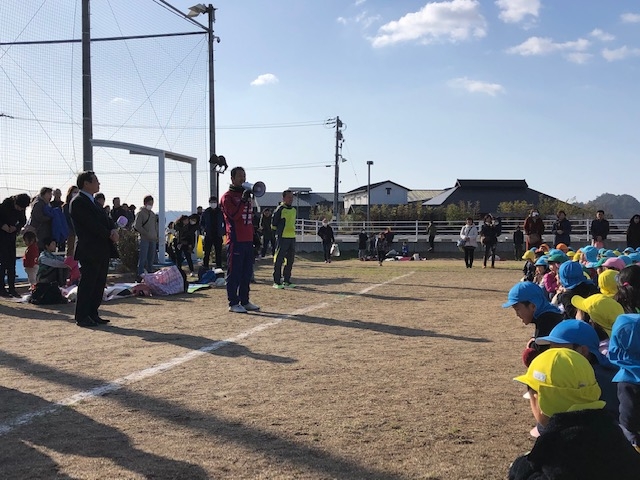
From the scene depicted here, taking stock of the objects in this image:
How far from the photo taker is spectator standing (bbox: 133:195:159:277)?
41.9ft

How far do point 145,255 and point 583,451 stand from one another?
A: 39.1ft

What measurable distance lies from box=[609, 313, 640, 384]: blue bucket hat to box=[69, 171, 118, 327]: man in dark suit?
6.00 meters

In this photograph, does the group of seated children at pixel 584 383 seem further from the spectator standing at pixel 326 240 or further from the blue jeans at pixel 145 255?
the spectator standing at pixel 326 240

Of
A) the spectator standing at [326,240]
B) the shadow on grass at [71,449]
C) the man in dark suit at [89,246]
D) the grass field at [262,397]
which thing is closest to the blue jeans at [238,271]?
the grass field at [262,397]

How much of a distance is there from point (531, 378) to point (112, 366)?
3.91 metres

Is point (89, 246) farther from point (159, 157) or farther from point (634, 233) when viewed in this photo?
point (634, 233)

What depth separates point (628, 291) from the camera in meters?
4.29

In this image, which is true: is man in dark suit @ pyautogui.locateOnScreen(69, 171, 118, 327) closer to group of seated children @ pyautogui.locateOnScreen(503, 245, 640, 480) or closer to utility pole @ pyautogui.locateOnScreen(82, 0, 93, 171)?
group of seated children @ pyautogui.locateOnScreen(503, 245, 640, 480)

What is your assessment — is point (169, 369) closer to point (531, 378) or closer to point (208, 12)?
point (531, 378)

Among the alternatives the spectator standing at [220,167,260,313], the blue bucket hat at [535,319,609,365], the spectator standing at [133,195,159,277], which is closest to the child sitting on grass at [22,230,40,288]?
the spectator standing at [133,195,159,277]

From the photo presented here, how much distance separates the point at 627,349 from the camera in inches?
117

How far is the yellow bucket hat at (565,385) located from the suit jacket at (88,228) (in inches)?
249

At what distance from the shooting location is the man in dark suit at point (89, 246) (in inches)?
294

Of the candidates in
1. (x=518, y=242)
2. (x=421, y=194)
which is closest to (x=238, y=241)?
(x=518, y=242)
